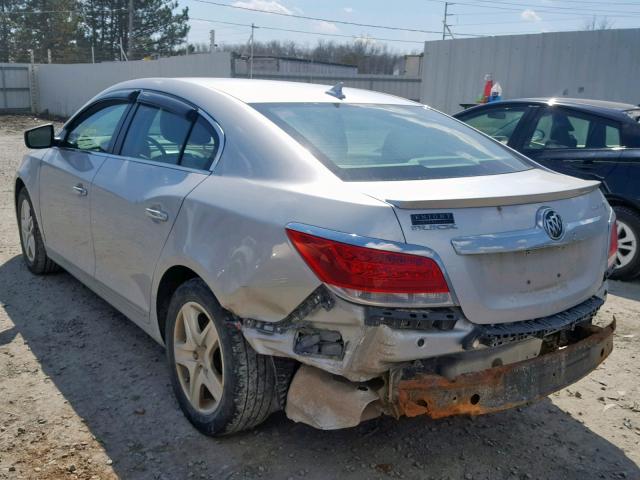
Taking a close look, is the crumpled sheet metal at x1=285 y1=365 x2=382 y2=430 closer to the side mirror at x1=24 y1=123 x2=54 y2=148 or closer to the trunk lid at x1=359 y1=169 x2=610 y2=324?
the trunk lid at x1=359 y1=169 x2=610 y2=324

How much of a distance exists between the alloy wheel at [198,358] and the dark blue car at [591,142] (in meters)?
4.17

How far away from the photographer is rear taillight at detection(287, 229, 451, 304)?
7.34 feet

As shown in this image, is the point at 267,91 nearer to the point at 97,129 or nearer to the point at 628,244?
the point at 97,129

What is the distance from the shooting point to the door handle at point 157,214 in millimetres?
3051

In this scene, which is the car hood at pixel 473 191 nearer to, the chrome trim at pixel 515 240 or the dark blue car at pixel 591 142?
the chrome trim at pixel 515 240

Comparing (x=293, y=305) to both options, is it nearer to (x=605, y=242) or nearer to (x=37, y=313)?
(x=605, y=242)

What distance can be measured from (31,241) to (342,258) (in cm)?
380

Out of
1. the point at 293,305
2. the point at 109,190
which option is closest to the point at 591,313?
the point at 293,305

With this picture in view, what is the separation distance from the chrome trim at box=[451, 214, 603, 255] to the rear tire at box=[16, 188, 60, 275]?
3.76m

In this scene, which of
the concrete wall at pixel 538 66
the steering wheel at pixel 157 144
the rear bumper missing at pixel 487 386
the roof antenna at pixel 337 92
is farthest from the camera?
the concrete wall at pixel 538 66

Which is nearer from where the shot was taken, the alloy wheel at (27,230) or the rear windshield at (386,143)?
the rear windshield at (386,143)

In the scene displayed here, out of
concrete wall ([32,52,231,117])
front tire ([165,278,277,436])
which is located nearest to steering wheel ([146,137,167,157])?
front tire ([165,278,277,436])

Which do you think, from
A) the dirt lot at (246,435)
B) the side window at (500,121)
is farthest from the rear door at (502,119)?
the dirt lot at (246,435)

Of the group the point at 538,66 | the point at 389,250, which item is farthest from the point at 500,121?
the point at 538,66
